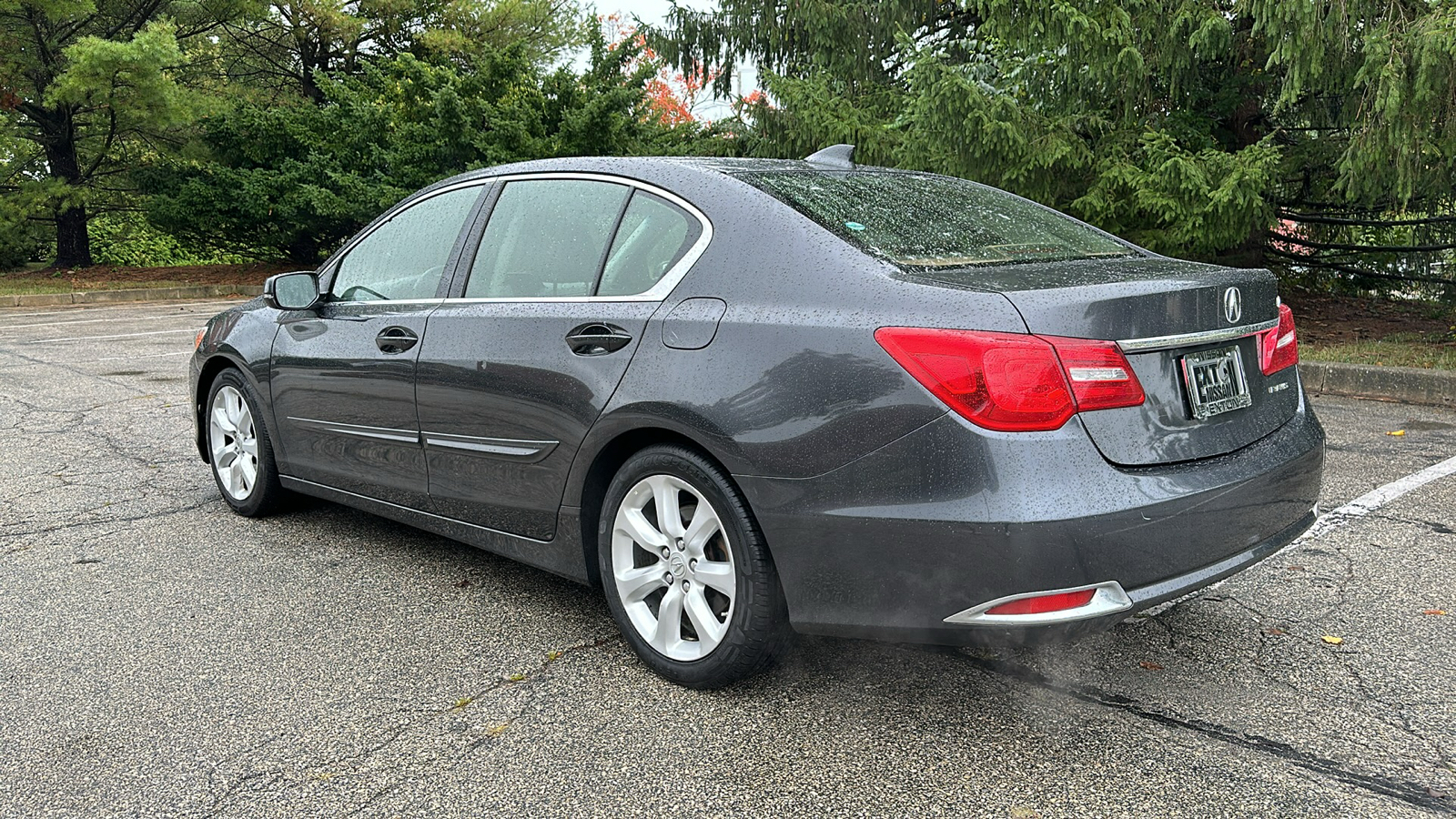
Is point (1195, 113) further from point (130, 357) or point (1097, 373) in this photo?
point (130, 357)

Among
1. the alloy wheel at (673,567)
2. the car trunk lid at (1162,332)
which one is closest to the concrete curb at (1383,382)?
the car trunk lid at (1162,332)

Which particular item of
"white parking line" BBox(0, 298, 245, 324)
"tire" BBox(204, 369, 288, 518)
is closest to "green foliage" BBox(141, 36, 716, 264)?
"white parking line" BBox(0, 298, 245, 324)

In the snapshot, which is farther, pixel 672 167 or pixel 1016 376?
pixel 672 167

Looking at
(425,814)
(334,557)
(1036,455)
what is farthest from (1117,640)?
(334,557)

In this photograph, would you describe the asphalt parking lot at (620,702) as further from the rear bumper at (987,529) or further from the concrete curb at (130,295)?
the concrete curb at (130,295)

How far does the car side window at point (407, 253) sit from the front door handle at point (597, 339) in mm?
895

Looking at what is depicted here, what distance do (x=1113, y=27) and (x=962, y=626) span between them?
7496mm

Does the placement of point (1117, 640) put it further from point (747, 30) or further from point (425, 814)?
point (747, 30)

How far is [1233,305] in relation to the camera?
2.89m

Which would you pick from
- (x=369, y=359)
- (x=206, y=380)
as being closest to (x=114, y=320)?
(x=206, y=380)

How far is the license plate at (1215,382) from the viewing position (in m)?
2.73

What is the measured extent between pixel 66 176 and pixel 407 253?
2192cm

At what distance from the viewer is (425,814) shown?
8.13ft

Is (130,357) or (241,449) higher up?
(241,449)
